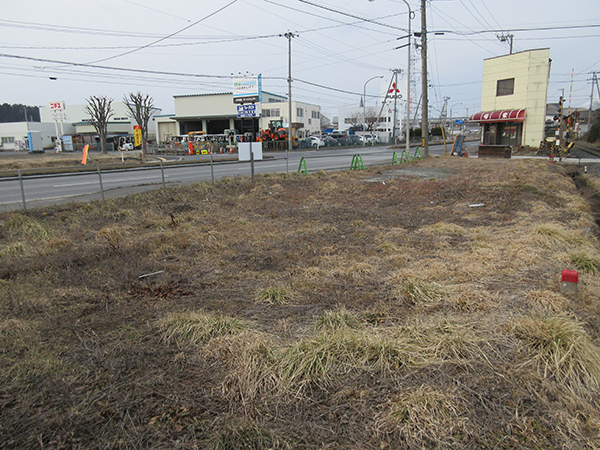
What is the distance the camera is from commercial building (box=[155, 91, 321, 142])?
71312 millimetres

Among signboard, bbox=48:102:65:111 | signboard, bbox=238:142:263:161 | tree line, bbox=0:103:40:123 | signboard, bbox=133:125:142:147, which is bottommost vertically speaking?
signboard, bbox=238:142:263:161

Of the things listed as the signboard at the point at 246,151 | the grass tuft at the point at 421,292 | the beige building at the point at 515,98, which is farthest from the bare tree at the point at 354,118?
the grass tuft at the point at 421,292

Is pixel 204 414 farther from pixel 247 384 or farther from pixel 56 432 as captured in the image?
pixel 56 432

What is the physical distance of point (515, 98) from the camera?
35812 millimetres

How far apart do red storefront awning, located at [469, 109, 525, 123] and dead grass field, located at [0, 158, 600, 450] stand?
3095 centimetres

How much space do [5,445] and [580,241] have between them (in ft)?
27.7

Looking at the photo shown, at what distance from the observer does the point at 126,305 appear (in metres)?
5.04

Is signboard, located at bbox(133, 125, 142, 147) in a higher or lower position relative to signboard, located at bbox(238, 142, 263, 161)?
higher

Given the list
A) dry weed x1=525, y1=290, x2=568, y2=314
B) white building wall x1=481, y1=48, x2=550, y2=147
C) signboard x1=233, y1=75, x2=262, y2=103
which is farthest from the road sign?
dry weed x1=525, y1=290, x2=568, y2=314

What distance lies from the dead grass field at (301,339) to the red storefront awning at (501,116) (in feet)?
102

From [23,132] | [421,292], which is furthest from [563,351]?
[23,132]

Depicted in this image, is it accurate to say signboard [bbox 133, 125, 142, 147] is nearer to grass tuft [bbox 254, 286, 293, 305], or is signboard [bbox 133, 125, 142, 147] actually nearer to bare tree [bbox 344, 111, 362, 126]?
grass tuft [bbox 254, 286, 293, 305]

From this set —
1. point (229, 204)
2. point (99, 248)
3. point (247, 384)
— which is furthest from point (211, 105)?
point (247, 384)

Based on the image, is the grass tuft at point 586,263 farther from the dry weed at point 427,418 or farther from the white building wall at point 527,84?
the white building wall at point 527,84
